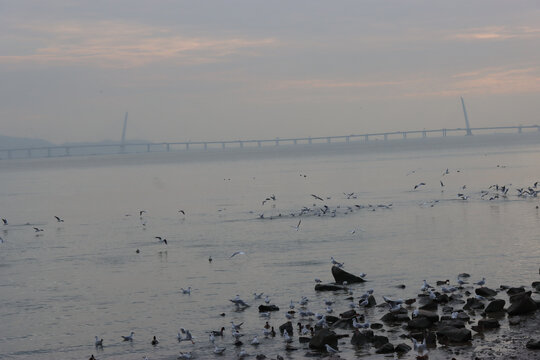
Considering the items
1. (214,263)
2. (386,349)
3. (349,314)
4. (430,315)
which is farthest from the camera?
(214,263)

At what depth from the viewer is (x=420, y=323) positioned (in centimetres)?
1332

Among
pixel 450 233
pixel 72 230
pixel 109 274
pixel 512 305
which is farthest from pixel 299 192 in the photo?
pixel 512 305

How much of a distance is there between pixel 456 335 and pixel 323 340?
221cm

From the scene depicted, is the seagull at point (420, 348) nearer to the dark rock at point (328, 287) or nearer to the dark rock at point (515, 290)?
the dark rock at point (515, 290)

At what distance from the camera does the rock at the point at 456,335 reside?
1261 cm

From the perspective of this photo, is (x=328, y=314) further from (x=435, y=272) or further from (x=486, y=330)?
(x=435, y=272)

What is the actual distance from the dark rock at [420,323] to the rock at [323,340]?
152 centimetres

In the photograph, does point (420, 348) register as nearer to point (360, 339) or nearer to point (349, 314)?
point (360, 339)

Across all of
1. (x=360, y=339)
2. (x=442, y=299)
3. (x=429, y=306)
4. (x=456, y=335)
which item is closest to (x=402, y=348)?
(x=360, y=339)

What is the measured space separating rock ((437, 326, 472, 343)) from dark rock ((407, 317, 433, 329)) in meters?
0.48

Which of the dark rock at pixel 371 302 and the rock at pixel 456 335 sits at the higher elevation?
the dark rock at pixel 371 302

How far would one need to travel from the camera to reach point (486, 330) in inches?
520

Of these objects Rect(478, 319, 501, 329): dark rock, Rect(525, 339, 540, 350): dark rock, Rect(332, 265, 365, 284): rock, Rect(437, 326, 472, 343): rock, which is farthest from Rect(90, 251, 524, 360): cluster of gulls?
Rect(525, 339, 540, 350): dark rock

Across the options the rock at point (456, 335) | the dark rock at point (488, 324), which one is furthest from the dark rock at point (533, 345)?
the dark rock at point (488, 324)
